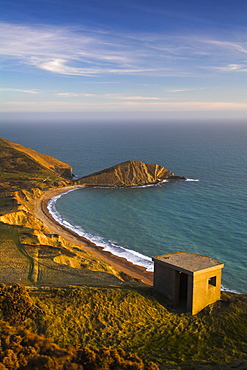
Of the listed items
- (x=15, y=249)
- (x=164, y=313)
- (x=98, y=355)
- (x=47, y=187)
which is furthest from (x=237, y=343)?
(x=47, y=187)

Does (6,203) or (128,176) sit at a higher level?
(128,176)

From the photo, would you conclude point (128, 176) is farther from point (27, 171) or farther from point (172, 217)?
point (172, 217)

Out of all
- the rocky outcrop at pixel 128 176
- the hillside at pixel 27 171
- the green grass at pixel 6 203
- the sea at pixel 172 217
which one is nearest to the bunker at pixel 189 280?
the sea at pixel 172 217

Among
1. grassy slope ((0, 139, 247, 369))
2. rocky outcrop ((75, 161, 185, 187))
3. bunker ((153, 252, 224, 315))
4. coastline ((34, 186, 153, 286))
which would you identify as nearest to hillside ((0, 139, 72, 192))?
rocky outcrop ((75, 161, 185, 187))

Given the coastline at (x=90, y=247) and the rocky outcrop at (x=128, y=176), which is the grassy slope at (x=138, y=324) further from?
the rocky outcrop at (x=128, y=176)

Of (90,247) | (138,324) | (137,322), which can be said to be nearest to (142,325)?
(138,324)

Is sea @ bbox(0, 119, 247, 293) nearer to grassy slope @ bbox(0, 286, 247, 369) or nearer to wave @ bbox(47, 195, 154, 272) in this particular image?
wave @ bbox(47, 195, 154, 272)
